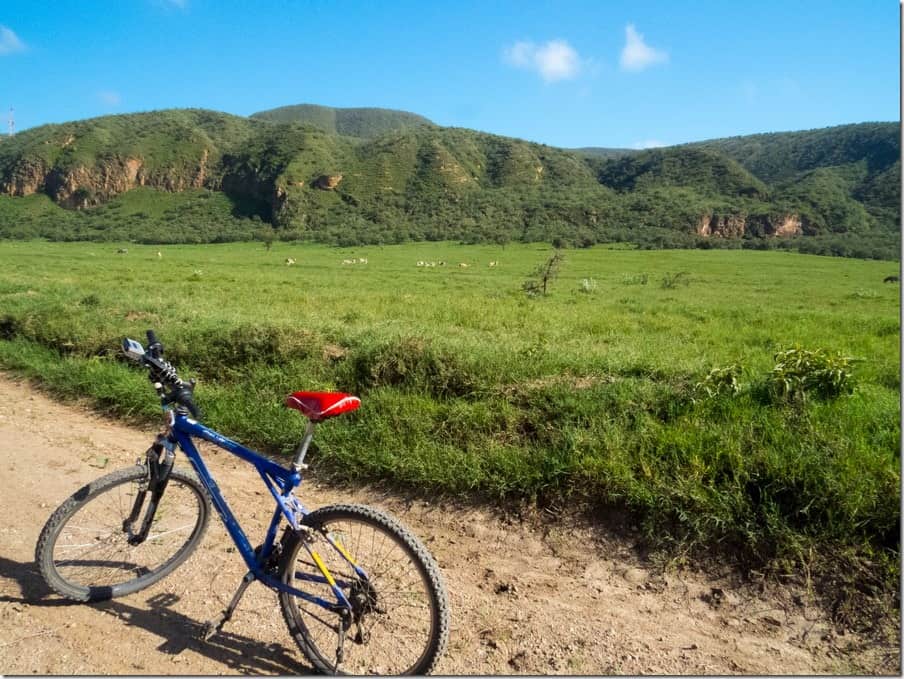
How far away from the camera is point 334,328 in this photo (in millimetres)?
8570

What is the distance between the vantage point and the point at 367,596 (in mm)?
2760

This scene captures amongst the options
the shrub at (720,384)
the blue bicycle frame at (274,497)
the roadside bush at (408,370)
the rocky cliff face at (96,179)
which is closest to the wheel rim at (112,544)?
the blue bicycle frame at (274,497)

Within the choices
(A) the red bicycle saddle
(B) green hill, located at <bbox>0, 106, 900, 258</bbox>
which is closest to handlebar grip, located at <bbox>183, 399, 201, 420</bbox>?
(A) the red bicycle saddle

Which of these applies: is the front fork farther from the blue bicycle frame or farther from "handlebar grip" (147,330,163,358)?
"handlebar grip" (147,330,163,358)

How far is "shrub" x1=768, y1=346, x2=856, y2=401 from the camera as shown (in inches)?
193

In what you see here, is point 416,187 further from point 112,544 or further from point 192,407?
point 192,407

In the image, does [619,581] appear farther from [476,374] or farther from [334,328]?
[334,328]

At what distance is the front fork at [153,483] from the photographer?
3244 millimetres

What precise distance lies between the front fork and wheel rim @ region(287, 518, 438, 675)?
1.02 m

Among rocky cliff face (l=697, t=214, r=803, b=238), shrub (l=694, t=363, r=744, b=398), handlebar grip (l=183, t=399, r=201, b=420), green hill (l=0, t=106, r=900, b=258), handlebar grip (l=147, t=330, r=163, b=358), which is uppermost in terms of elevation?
green hill (l=0, t=106, r=900, b=258)

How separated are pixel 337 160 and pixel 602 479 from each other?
149m

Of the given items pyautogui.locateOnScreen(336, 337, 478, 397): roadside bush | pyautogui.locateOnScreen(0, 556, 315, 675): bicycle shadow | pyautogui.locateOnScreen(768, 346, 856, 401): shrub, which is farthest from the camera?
pyautogui.locateOnScreen(336, 337, 478, 397): roadside bush

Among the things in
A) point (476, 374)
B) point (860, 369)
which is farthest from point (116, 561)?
point (860, 369)

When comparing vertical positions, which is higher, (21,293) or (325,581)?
(21,293)
